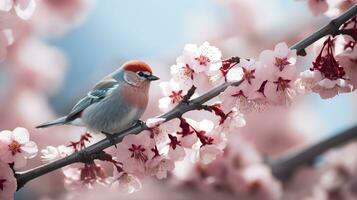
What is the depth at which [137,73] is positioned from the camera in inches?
45.5

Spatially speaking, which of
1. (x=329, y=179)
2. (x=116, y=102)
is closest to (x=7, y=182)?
(x=116, y=102)

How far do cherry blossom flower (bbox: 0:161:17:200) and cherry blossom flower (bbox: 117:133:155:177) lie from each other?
0.57ft

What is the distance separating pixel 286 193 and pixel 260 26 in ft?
3.48

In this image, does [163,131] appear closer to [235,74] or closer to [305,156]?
[235,74]

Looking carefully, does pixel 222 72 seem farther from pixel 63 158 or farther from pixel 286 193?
pixel 286 193

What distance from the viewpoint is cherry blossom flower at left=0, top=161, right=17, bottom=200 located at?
1006mm

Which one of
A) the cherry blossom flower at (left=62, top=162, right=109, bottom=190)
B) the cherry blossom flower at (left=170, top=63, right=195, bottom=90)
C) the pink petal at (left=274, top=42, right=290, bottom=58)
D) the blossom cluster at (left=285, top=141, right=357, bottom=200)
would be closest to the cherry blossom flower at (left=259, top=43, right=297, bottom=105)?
the pink petal at (left=274, top=42, right=290, bottom=58)

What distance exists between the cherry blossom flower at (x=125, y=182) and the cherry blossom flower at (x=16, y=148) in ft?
0.48

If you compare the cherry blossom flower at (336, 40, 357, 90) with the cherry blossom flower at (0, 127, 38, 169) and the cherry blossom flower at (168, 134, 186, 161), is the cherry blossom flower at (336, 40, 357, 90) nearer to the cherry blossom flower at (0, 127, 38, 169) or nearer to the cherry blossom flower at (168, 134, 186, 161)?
the cherry blossom flower at (168, 134, 186, 161)

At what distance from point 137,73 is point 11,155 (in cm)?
27

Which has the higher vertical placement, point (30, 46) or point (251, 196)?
point (30, 46)

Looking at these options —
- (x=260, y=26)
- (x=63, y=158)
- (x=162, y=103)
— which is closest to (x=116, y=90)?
(x=162, y=103)

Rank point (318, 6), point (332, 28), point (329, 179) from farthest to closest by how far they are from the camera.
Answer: point (329, 179), point (318, 6), point (332, 28)

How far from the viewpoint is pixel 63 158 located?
998 mm
